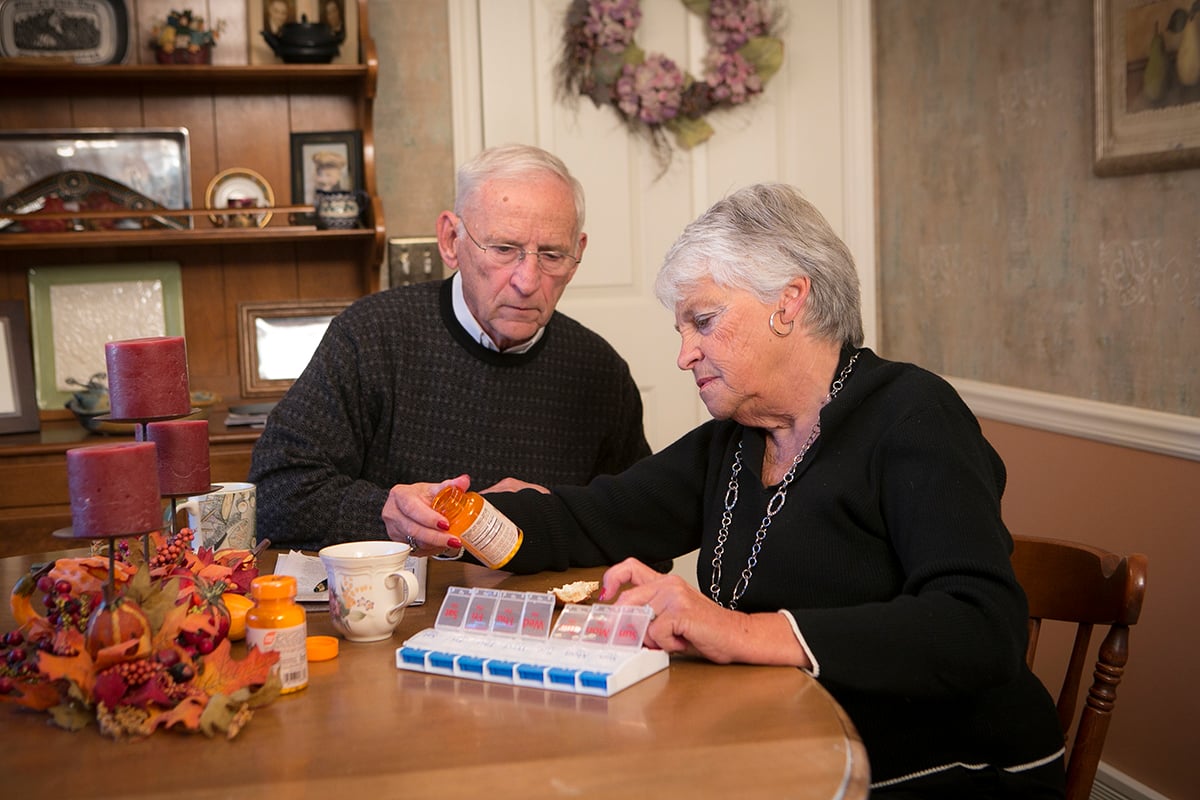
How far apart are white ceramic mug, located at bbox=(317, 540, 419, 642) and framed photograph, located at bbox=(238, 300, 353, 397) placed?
7.33 feet

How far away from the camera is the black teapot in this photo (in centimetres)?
333

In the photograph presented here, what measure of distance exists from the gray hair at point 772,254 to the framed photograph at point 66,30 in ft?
7.67

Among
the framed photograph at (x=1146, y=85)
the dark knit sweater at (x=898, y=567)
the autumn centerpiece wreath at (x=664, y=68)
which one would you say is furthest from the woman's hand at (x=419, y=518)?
the autumn centerpiece wreath at (x=664, y=68)

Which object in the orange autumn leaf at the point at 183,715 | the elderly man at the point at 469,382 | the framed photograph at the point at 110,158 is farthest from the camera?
the framed photograph at the point at 110,158

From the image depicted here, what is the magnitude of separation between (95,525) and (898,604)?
0.84 meters

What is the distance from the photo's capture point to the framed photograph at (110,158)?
134 inches

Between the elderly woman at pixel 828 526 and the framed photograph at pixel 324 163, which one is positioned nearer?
the elderly woman at pixel 828 526

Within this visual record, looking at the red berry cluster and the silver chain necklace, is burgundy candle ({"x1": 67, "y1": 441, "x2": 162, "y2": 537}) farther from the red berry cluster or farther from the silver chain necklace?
the silver chain necklace

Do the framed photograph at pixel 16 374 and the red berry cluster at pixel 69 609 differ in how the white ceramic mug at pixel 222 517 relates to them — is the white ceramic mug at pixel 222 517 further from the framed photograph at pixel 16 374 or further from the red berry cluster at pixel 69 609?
the framed photograph at pixel 16 374

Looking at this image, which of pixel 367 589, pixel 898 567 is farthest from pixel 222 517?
pixel 898 567

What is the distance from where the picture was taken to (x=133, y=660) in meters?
1.20

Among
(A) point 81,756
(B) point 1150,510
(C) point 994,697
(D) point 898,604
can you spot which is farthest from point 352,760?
(B) point 1150,510

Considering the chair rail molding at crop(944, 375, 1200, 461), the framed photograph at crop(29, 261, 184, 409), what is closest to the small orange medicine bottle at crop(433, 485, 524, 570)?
the chair rail molding at crop(944, 375, 1200, 461)

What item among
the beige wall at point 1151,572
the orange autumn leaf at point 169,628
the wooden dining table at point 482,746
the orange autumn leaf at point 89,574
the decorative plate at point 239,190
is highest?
the decorative plate at point 239,190
